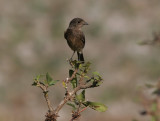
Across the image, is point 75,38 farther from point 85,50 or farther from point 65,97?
point 85,50

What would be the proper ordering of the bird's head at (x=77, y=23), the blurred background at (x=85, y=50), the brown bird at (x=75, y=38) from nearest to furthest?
the bird's head at (x=77, y=23) → the brown bird at (x=75, y=38) → the blurred background at (x=85, y=50)

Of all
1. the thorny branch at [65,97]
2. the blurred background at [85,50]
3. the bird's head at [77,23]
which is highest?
the blurred background at [85,50]

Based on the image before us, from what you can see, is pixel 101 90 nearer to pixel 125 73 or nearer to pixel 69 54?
pixel 125 73

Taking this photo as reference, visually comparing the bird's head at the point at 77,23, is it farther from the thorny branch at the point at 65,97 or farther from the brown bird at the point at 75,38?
the thorny branch at the point at 65,97

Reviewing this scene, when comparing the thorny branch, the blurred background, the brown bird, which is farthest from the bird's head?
the blurred background

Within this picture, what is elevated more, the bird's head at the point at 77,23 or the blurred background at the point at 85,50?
the blurred background at the point at 85,50

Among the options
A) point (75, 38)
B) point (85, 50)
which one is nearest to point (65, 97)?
point (75, 38)

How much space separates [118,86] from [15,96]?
7.31 m

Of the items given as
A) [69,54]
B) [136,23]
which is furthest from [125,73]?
[136,23]

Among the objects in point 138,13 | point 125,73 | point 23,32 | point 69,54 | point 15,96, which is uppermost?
point 138,13

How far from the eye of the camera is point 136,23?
34250 millimetres

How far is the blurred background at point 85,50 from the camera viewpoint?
81.4 feet

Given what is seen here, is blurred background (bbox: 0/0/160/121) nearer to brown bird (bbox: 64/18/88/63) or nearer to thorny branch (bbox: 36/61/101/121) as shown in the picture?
brown bird (bbox: 64/18/88/63)

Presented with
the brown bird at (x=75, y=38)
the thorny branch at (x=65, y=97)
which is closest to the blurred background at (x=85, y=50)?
the brown bird at (x=75, y=38)
